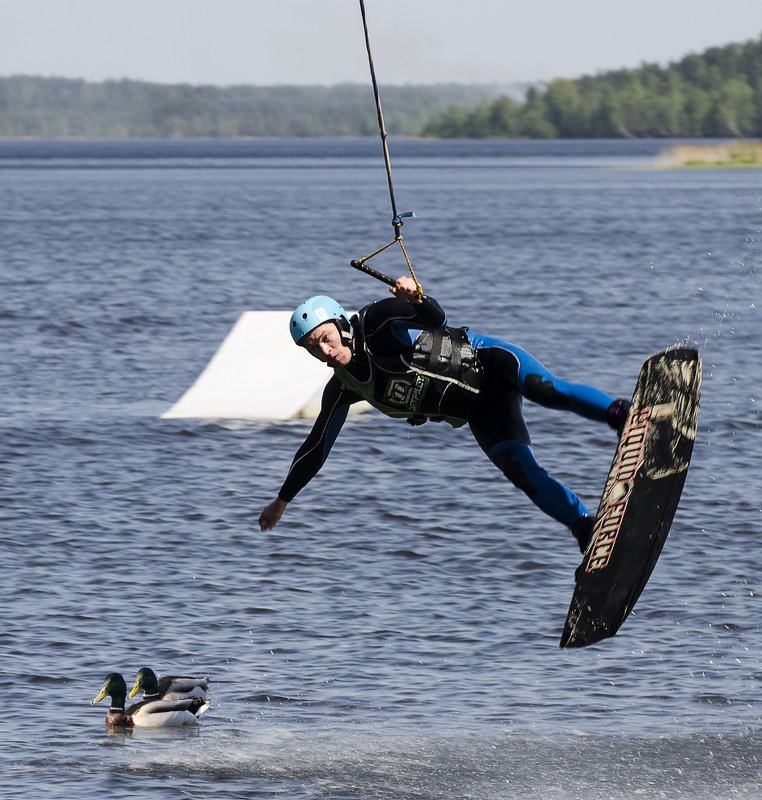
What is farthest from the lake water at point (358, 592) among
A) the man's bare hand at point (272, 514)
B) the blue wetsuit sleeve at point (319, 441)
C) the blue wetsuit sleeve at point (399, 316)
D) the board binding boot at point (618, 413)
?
the blue wetsuit sleeve at point (399, 316)

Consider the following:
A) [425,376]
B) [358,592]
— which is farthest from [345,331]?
[358,592]

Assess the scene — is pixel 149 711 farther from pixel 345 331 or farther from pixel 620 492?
pixel 620 492

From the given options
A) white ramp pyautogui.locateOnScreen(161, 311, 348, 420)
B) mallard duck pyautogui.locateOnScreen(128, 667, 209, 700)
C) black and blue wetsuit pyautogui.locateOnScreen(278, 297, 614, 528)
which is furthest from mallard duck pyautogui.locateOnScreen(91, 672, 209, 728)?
white ramp pyautogui.locateOnScreen(161, 311, 348, 420)

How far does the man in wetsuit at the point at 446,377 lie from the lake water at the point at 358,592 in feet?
7.77

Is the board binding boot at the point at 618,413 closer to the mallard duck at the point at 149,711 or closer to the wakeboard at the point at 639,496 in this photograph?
the wakeboard at the point at 639,496

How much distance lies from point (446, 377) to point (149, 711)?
4103 millimetres

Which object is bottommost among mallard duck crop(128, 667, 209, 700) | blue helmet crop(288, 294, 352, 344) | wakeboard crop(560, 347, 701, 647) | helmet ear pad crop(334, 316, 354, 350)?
mallard duck crop(128, 667, 209, 700)

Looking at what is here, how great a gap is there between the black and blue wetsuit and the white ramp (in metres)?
14.7

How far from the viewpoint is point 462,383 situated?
1027 centimetres

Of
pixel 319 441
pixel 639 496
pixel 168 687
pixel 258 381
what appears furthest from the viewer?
pixel 258 381

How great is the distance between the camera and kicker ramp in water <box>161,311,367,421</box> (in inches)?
1008

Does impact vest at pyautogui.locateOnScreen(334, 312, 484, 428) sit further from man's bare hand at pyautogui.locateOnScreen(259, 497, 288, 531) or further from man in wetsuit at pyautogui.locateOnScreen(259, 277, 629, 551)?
man's bare hand at pyautogui.locateOnScreen(259, 497, 288, 531)

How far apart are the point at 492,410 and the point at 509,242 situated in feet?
177

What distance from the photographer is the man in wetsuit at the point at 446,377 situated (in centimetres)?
1003
